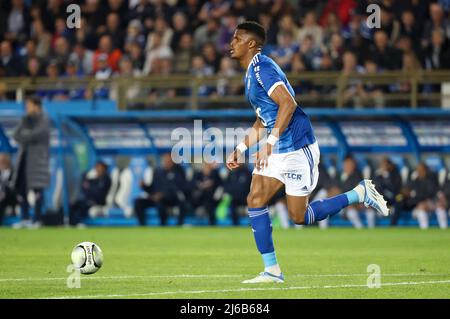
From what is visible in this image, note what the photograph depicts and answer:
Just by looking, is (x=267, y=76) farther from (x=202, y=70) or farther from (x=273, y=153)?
(x=202, y=70)

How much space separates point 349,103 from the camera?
21.5 metres

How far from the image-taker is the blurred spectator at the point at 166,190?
2184cm

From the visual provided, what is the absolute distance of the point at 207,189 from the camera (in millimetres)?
21719

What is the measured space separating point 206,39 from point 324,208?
45.5ft

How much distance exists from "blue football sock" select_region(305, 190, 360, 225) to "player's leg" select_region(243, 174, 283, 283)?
437 mm

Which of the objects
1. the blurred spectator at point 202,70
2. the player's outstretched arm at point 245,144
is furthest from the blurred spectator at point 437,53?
the player's outstretched arm at point 245,144

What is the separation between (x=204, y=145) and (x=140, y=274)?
11.8 metres

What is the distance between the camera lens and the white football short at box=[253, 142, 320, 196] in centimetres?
988

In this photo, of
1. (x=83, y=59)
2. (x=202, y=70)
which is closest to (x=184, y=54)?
(x=202, y=70)

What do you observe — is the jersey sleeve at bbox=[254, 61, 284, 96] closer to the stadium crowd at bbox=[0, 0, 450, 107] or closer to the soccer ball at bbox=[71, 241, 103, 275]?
the soccer ball at bbox=[71, 241, 103, 275]

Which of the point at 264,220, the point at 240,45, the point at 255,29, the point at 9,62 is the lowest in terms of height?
the point at 264,220

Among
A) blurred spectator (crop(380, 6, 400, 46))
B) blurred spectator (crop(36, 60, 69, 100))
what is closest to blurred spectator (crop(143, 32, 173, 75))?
blurred spectator (crop(36, 60, 69, 100))
